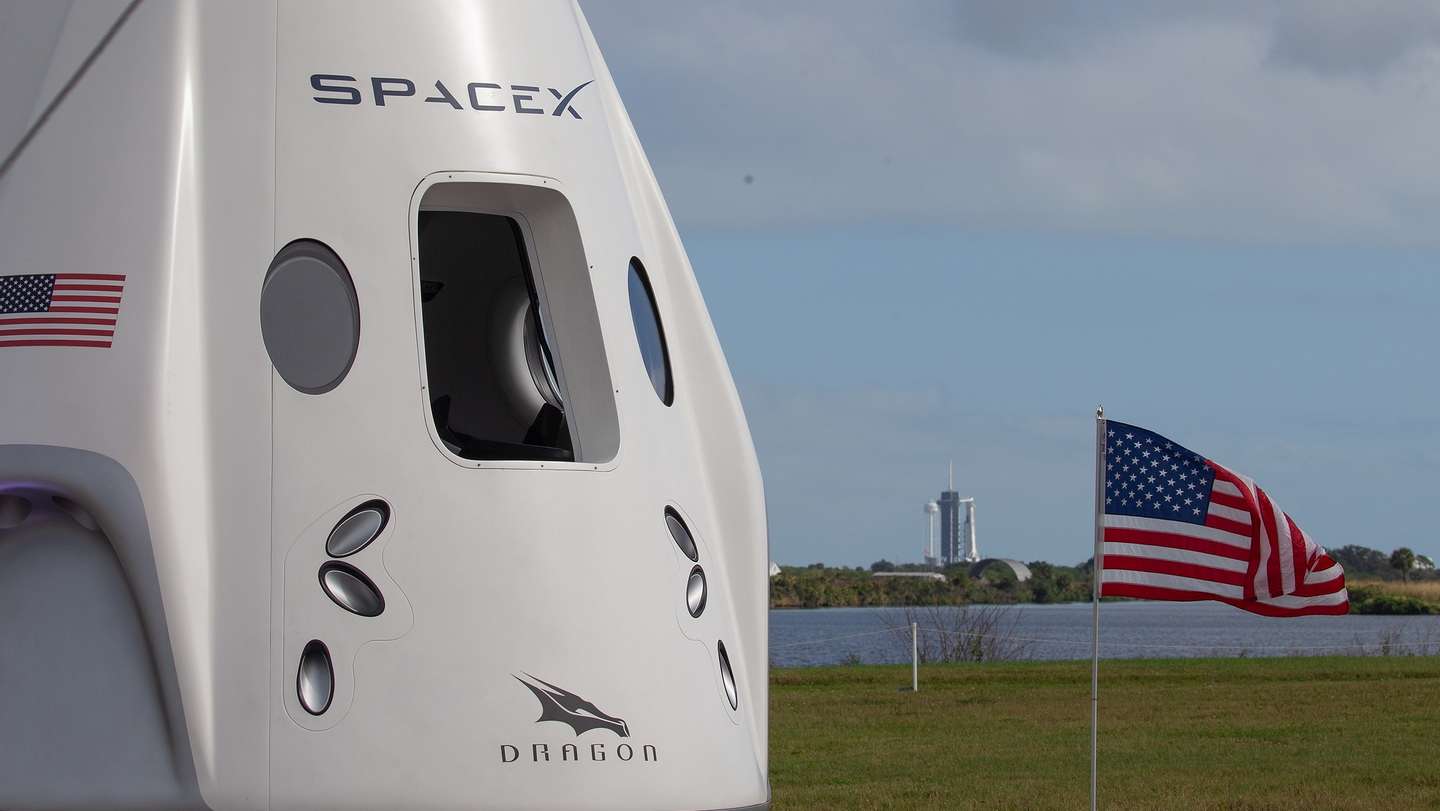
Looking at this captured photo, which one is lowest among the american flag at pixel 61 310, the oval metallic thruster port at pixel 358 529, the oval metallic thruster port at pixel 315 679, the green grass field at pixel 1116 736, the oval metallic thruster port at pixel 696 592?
the green grass field at pixel 1116 736

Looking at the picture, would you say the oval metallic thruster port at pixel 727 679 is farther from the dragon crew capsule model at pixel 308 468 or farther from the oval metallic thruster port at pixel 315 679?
the oval metallic thruster port at pixel 315 679

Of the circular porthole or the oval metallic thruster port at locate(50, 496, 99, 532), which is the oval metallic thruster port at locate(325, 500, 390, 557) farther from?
the oval metallic thruster port at locate(50, 496, 99, 532)

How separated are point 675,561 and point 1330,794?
8.72m

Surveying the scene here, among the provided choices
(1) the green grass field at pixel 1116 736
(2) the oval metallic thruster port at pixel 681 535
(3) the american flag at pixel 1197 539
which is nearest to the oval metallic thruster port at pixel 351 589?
(2) the oval metallic thruster port at pixel 681 535

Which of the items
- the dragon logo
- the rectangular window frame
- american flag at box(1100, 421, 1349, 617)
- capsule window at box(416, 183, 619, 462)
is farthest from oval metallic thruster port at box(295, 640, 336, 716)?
american flag at box(1100, 421, 1349, 617)

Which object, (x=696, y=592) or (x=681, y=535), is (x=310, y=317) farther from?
(x=696, y=592)

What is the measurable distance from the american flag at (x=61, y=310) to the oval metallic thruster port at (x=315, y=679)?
4.03ft

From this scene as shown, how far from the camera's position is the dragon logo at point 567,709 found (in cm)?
568

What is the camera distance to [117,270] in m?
5.70

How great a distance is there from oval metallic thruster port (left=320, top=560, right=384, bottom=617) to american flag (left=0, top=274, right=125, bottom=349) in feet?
3.48

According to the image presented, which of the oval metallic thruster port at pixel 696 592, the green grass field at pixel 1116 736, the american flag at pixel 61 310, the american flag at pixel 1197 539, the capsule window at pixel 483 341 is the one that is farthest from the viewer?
the green grass field at pixel 1116 736

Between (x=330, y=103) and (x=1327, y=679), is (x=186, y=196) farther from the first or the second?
(x=1327, y=679)

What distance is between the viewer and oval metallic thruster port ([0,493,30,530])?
5.64 metres

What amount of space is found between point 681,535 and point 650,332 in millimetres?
942
